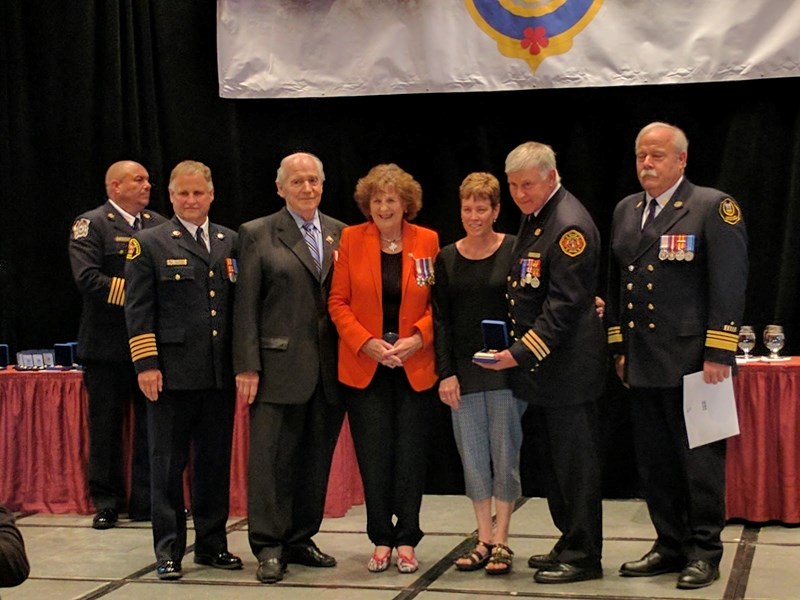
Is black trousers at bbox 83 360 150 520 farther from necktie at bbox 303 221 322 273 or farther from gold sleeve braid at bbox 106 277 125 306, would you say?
necktie at bbox 303 221 322 273

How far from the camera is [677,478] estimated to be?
4523mm

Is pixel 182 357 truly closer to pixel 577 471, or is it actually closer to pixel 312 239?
pixel 312 239

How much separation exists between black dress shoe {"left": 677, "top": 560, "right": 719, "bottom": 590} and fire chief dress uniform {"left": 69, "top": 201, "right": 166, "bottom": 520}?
2.69 meters

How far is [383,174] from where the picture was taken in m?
4.64

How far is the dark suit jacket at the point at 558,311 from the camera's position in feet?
14.3

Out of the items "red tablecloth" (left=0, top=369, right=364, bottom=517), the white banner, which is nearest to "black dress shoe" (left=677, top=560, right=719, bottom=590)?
"red tablecloth" (left=0, top=369, right=364, bottom=517)

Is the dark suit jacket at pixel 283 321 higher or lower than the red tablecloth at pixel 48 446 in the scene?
higher

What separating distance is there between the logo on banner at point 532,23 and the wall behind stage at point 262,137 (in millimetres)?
365

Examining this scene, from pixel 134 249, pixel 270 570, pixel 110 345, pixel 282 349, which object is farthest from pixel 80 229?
pixel 270 570

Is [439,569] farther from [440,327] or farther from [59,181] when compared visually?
[59,181]

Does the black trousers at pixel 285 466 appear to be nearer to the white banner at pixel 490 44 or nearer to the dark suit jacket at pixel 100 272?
the dark suit jacket at pixel 100 272

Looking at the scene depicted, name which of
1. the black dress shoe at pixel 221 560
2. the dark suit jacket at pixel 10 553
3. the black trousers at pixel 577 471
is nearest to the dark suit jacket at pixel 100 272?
the black dress shoe at pixel 221 560

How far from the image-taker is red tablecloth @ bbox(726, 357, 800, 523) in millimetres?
5328

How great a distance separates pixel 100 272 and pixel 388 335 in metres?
1.87
